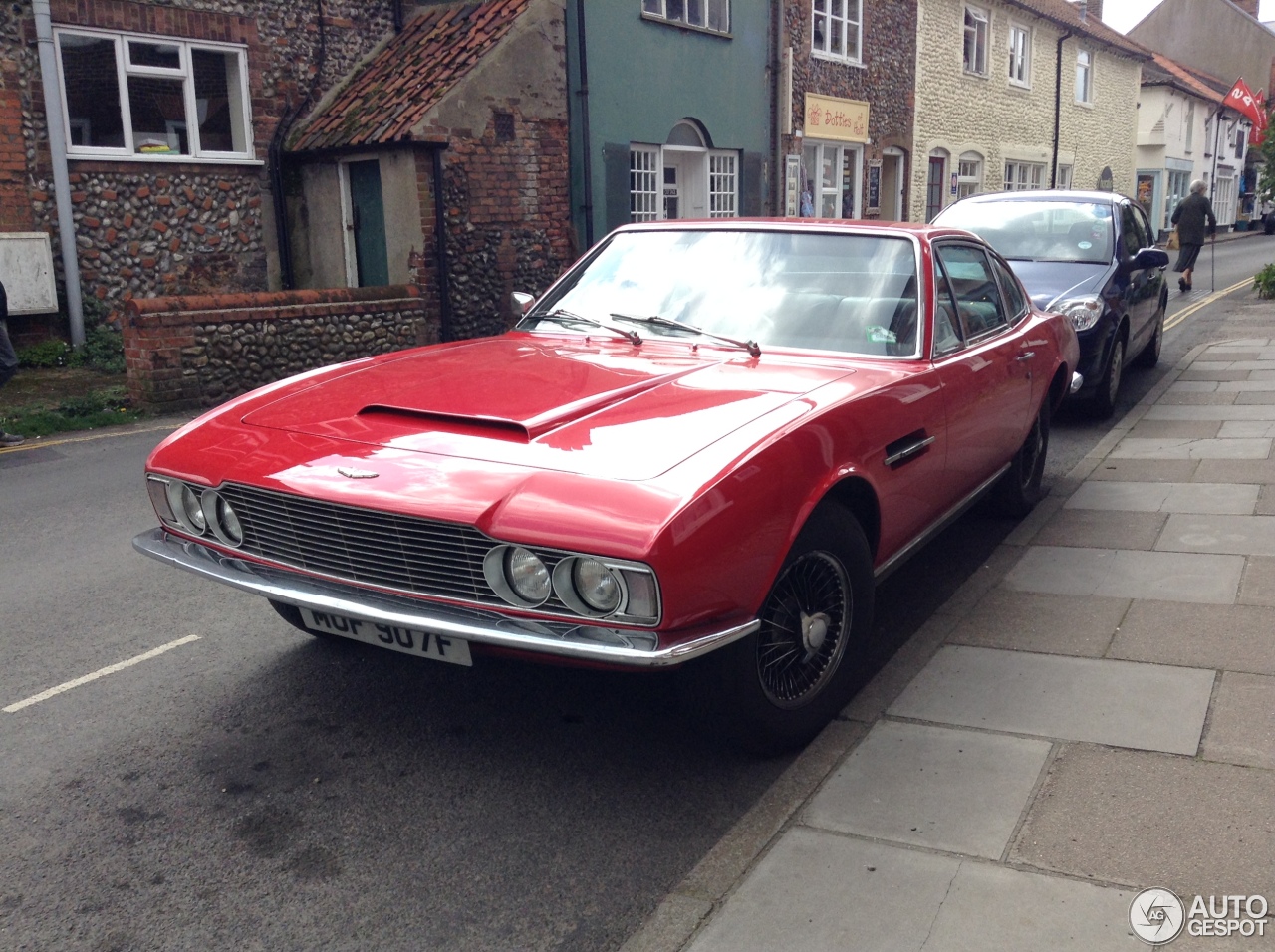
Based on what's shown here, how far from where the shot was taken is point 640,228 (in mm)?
5219

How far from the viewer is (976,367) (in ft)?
15.8

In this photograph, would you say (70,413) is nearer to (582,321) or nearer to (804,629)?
(582,321)

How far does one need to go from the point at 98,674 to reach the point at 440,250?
1040 cm

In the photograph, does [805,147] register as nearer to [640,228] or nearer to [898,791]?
[640,228]

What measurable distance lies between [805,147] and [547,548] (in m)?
20.1

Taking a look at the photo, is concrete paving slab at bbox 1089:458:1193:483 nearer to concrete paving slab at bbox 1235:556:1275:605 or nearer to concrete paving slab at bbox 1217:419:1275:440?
concrete paving slab at bbox 1217:419:1275:440

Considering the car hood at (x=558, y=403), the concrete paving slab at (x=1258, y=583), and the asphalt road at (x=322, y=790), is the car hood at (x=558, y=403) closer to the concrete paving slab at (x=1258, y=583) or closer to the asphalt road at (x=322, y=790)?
the asphalt road at (x=322, y=790)

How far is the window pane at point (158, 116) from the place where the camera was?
43.2 ft

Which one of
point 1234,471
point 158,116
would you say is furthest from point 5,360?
point 1234,471

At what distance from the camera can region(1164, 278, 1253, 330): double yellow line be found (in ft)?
50.2

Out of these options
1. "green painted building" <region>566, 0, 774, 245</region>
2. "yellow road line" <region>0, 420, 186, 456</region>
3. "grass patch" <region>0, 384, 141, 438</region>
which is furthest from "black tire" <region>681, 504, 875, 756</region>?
"green painted building" <region>566, 0, 774, 245</region>

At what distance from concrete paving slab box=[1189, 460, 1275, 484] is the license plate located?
17.5 ft

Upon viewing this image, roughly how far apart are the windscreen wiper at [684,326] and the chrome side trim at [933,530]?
0.92m

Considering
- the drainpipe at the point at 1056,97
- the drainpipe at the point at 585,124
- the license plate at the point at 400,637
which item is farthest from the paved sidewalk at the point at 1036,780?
the drainpipe at the point at 1056,97
